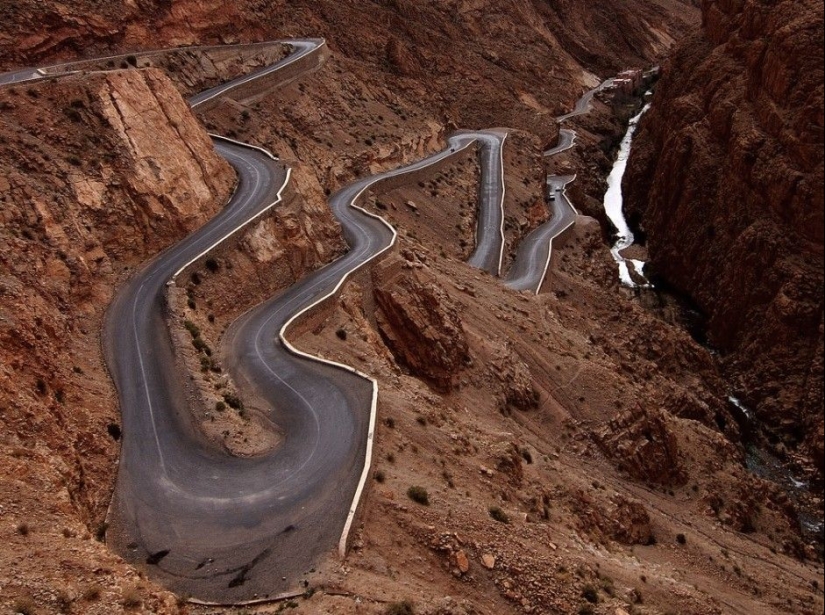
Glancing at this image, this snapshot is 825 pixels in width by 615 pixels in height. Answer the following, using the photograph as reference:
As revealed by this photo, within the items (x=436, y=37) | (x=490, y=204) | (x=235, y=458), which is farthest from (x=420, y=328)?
(x=436, y=37)

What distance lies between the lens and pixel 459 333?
28000 millimetres

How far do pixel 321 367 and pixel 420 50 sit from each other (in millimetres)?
57518

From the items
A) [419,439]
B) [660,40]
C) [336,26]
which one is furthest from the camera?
[660,40]

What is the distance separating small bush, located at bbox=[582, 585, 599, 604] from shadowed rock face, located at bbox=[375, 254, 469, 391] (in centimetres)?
1106

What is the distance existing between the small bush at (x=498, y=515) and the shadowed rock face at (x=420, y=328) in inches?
345

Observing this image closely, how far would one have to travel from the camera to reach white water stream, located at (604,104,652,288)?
54.2m

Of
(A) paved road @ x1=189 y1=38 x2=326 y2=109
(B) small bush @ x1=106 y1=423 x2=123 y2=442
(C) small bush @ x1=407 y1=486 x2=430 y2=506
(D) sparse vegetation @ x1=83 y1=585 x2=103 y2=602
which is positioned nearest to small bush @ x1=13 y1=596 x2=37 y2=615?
(D) sparse vegetation @ x1=83 y1=585 x2=103 y2=602

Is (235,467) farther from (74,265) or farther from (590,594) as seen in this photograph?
(590,594)

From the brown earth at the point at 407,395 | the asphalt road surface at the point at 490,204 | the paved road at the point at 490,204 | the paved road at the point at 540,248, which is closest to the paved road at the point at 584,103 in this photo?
the paved road at the point at 490,204

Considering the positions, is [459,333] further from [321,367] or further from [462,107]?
[462,107]

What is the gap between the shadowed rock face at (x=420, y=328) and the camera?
2628 centimetres

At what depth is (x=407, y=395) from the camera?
21.2 metres

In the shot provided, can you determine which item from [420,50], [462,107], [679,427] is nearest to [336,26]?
[420,50]

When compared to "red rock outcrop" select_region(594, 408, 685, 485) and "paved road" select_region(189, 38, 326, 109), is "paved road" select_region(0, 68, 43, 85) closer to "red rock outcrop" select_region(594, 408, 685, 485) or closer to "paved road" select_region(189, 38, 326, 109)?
"paved road" select_region(189, 38, 326, 109)
